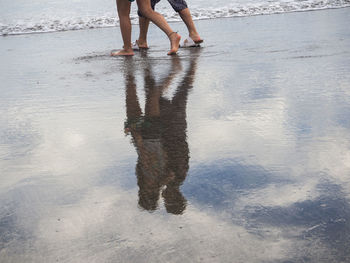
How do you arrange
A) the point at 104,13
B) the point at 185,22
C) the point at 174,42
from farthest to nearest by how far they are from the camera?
1. the point at 104,13
2. the point at 185,22
3. the point at 174,42

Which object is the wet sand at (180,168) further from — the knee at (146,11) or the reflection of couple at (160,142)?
the knee at (146,11)

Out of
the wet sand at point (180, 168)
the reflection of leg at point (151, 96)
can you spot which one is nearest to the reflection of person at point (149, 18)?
the reflection of leg at point (151, 96)

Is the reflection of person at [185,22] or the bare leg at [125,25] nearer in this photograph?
the bare leg at [125,25]

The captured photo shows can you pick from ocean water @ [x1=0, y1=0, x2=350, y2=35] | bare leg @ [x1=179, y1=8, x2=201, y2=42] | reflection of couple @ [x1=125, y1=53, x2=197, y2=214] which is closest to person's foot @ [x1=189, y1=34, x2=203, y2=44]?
bare leg @ [x1=179, y1=8, x2=201, y2=42]

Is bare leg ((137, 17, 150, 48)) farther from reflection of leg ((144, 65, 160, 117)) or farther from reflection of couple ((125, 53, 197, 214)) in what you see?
reflection of couple ((125, 53, 197, 214))

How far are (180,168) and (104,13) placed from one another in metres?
12.5

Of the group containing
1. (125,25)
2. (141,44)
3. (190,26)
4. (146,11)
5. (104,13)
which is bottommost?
(104,13)

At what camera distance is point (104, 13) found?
13.6 m

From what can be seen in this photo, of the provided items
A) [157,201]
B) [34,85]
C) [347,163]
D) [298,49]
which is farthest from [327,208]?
[298,49]

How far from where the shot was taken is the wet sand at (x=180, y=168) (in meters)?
1.26

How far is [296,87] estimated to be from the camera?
3.04 meters

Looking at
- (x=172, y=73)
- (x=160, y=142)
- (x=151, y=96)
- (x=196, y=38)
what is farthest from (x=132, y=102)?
(x=196, y=38)

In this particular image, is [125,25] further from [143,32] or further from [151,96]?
[151,96]

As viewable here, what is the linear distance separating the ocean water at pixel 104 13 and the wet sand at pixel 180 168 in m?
8.69
